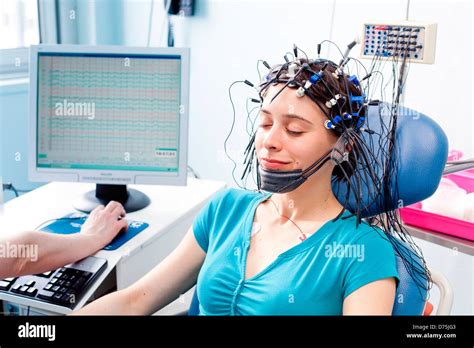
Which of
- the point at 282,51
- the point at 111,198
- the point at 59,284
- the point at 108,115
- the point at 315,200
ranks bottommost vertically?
the point at 59,284

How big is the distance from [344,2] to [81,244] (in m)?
1.15

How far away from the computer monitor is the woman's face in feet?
1.71

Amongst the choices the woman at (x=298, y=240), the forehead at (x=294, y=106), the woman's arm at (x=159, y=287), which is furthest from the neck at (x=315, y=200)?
the woman's arm at (x=159, y=287)

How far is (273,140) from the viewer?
1.03 metres

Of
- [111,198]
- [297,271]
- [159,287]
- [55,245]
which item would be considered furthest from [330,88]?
[111,198]

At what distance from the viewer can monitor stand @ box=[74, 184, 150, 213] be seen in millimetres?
1579

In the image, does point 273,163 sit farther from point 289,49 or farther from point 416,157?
point 289,49

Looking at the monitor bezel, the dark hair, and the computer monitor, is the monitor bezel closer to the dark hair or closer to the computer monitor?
the computer monitor

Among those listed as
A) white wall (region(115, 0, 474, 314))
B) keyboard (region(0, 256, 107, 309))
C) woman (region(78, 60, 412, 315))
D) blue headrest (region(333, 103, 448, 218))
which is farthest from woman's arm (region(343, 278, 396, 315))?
white wall (region(115, 0, 474, 314))

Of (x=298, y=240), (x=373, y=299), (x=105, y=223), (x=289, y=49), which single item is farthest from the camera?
(x=289, y=49)

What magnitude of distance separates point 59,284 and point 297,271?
51 cm

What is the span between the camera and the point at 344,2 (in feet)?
6.23
